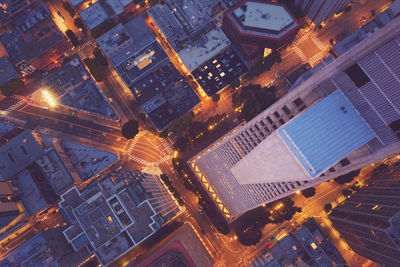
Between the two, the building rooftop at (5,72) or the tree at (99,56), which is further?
the tree at (99,56)

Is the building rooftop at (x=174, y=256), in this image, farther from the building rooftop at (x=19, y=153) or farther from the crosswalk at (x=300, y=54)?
the crosswalk at (x=300, y=54)

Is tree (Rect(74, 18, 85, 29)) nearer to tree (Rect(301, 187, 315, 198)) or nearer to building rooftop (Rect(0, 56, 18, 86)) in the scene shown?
building rooftop (Rect(0, 56, 18, 86))

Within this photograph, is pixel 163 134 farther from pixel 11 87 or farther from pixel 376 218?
pixel 376 218

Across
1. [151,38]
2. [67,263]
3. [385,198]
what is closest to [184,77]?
[151,38]

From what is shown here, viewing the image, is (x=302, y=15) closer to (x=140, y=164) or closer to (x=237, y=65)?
(x=237, y=65)

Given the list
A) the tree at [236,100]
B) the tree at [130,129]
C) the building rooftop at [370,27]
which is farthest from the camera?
the tree at [236,100]

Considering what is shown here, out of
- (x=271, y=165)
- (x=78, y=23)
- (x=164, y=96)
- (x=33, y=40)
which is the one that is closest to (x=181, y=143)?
(x=164, y=96)

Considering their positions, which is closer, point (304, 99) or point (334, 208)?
point (304, 99)

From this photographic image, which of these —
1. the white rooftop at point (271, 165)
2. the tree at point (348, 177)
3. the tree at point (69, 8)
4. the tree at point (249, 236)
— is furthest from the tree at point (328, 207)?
the tree at point (69, 8)
